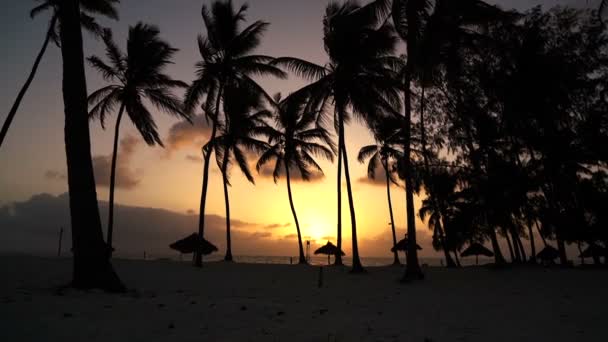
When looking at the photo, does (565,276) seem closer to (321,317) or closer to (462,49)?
(462,49)

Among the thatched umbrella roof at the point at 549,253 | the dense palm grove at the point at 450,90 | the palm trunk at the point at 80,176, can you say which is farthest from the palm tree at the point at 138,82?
the thatched umbrella roof at the point at 549,253

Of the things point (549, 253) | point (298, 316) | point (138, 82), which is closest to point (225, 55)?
point (138, 82)

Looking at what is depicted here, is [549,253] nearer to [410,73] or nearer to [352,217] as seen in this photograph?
[352,217]

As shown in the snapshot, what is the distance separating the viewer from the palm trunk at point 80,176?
793 cm

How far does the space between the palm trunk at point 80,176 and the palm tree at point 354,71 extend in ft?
37.3

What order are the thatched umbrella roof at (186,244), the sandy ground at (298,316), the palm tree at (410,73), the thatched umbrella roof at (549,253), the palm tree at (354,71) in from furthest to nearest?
the thatched umbrella roof at (549,253)
the thatched umbrella roof at (186,244)
the palm tree at (354,71)
the palm tree at (410,73)
the sandy ground at (298,316)

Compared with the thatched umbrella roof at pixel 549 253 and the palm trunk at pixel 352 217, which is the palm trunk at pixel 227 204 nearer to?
the palm trunk at pixel 352 217

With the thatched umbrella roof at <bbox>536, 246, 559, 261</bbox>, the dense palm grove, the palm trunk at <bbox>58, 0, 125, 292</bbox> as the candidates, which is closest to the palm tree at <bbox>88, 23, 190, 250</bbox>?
the dense palm grove

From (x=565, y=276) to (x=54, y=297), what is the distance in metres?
17.6

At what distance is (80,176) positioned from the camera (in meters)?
8.21

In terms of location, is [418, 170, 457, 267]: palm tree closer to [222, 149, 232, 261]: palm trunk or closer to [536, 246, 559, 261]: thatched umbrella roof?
[536, 246, 559, 261]: thatched umbrella roof

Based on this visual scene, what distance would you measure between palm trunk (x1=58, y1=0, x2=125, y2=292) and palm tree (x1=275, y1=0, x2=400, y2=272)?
1135cm

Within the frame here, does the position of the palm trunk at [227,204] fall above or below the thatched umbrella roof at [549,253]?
above

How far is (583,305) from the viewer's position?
8.80 metres
